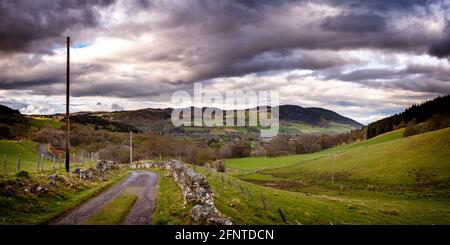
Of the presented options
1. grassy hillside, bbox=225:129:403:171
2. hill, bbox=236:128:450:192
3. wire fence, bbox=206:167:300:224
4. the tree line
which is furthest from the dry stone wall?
the tree line

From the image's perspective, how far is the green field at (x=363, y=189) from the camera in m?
33.0

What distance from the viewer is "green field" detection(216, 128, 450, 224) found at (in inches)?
1298

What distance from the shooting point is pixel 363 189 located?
68.0 meters

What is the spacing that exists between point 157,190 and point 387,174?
58.3 m

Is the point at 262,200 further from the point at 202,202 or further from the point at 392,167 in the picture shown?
the point at 392,167

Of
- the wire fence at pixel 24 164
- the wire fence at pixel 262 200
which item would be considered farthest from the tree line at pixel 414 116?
the wire fence at pixel 24 164

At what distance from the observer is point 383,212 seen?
133ft

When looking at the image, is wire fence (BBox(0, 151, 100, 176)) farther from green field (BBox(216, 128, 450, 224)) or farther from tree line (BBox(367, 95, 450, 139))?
tree line (BBox(367, 95, 450, 139))

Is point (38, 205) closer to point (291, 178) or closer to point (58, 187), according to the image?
point (58, 187)

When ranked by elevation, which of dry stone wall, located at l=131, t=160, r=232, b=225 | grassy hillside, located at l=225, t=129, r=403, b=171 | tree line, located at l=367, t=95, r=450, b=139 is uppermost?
tree line, located at l=367, t=95, r=450, b=139

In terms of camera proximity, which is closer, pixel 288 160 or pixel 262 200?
pixel 262 200

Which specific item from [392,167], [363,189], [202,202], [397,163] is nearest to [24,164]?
[202,202]
